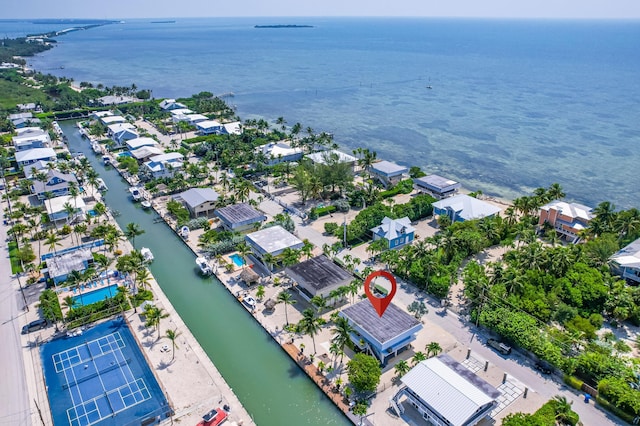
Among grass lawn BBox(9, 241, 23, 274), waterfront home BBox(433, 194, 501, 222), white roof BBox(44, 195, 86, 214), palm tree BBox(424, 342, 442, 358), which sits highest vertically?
waterfront home BBox(433, 194, 501, 222)

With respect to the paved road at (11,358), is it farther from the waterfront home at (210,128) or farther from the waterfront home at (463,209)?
the waterfront home at (210,128)

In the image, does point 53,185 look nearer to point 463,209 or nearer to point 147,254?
point 147,254

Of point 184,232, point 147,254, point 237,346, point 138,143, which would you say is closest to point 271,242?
point 184,232

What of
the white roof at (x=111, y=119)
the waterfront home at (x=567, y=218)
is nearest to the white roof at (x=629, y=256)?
the waterfront home at (x=567, y=218)

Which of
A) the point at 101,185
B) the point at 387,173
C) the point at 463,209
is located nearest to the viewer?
the point at 463,209

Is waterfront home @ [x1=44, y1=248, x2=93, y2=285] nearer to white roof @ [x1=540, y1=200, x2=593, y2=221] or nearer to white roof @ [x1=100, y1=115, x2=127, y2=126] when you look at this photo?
white roof @ [x1=540, y1=200, x2=593, y2=221]

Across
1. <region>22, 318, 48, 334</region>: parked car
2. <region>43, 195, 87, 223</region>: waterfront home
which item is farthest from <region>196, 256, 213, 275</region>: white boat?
<region>43, 195, 87, 223</region>: waterfront home

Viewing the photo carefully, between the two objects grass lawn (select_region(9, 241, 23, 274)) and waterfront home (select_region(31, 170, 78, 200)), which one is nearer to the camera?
grass lawn (select_region(9, 241, 23, 274))

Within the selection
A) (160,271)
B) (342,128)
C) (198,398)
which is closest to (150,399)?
(198,398)
